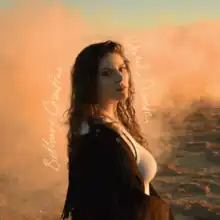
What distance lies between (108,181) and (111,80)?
263 millimetres

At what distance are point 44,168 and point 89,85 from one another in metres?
0.98

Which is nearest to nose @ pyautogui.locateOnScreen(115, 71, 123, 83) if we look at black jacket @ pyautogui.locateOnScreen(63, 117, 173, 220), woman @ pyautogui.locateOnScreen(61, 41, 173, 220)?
woman @ pyautogui.locateOnScreen(61, 41, 173, 220)

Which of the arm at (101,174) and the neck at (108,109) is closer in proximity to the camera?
the arm at (101,174)

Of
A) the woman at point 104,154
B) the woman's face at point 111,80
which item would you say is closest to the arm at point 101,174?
the woman at point 104,154

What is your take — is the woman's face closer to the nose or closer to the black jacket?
the nose

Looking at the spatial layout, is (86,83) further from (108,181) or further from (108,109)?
(108,181)

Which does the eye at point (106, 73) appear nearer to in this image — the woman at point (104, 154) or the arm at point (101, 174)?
the woman at point (104, 154)

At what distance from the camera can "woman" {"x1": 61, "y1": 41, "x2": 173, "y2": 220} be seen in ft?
3.18

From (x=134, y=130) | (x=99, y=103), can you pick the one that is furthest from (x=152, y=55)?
(x=99, y=103)

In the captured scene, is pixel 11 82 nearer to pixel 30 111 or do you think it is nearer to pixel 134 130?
pixel 30 111

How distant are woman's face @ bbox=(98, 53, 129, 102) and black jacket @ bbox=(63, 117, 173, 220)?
0.11m

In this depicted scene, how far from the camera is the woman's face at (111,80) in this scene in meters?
1.09

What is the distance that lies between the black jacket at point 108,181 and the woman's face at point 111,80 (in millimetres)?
105

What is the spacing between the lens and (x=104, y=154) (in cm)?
98
